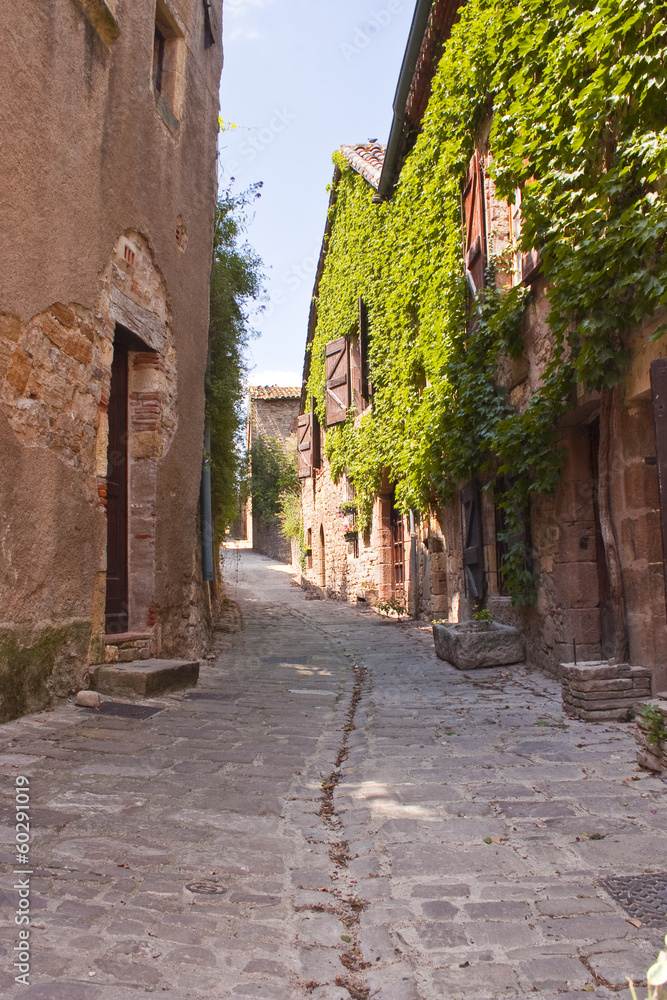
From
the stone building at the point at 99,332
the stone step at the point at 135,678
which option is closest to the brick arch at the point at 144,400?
the stone building at the point at 99,332

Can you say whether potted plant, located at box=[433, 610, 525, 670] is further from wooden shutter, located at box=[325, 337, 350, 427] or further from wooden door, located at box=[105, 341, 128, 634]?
wooden shutter, located at box=[325, 337, 350, 427]

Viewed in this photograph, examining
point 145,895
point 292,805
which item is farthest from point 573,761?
point 145,895

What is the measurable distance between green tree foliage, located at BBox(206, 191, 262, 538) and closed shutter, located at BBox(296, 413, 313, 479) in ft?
25.0

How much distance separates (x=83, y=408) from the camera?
4391 millimetres

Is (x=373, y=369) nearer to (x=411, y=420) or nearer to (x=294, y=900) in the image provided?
(x=411, y=420)

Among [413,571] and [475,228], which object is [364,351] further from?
[475,228]

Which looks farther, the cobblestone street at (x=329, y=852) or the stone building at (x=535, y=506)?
the stone building at (x=535, y=506)

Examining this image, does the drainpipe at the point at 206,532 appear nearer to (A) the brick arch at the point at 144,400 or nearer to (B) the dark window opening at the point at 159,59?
(A) the brick arch at the point at 144,400

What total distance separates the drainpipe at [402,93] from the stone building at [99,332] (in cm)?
281

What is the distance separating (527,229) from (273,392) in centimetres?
2086

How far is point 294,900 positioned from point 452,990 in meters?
0.58

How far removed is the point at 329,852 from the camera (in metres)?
2.44

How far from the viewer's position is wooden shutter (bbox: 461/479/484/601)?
7137mm

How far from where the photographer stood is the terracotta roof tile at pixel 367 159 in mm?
11914
